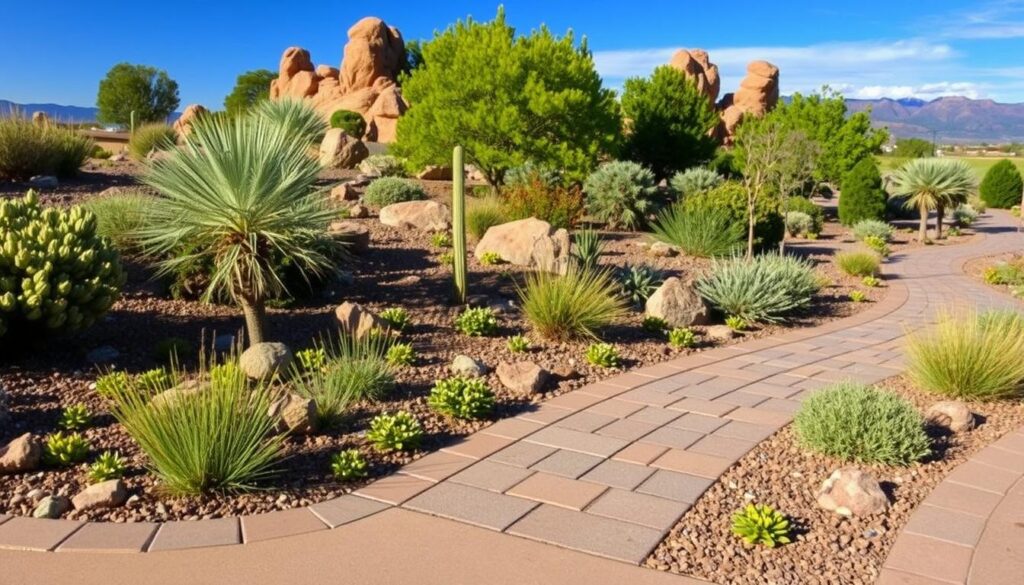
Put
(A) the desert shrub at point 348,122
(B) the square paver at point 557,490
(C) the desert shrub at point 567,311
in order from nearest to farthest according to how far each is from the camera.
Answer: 1. (B) the square paver at point 557,490
2. (C) the desert shrub at point 567,311
3. (A) the desert shrub at point 348,122

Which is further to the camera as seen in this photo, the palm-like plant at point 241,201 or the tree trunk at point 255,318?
the tree trunk at point 255,318

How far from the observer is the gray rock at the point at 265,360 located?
19.8 feet

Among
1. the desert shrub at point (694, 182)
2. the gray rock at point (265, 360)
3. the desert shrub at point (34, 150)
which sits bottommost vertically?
the gray rock at point (265, 360)

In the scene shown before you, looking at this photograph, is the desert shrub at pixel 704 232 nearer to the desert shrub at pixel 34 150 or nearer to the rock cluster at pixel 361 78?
the desert shrub at pixel 34 150

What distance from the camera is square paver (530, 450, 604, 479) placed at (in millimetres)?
4766

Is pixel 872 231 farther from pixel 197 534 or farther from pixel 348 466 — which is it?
pixel 197 534

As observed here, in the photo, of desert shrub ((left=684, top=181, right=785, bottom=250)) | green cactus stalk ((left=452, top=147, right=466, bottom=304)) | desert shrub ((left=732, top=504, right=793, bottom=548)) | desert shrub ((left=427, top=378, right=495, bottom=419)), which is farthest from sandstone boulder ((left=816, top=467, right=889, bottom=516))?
desert shrub ((left=684, top=181, right=785, bottom=250))

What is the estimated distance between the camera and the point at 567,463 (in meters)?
4.90

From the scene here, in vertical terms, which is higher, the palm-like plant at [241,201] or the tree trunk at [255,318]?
the palm-like plant at [241,201]

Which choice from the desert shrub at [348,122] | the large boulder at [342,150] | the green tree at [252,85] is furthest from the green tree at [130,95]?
the large boulder at [342,150]

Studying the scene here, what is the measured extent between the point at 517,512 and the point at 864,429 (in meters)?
2.38

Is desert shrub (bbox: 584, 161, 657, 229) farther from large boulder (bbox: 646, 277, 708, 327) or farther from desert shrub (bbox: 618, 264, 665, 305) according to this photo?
large boulder (bbox: 646, 277, 708, 327)

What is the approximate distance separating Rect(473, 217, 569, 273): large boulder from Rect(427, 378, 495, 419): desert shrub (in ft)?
15.2

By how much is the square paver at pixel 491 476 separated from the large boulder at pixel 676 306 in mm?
4352
